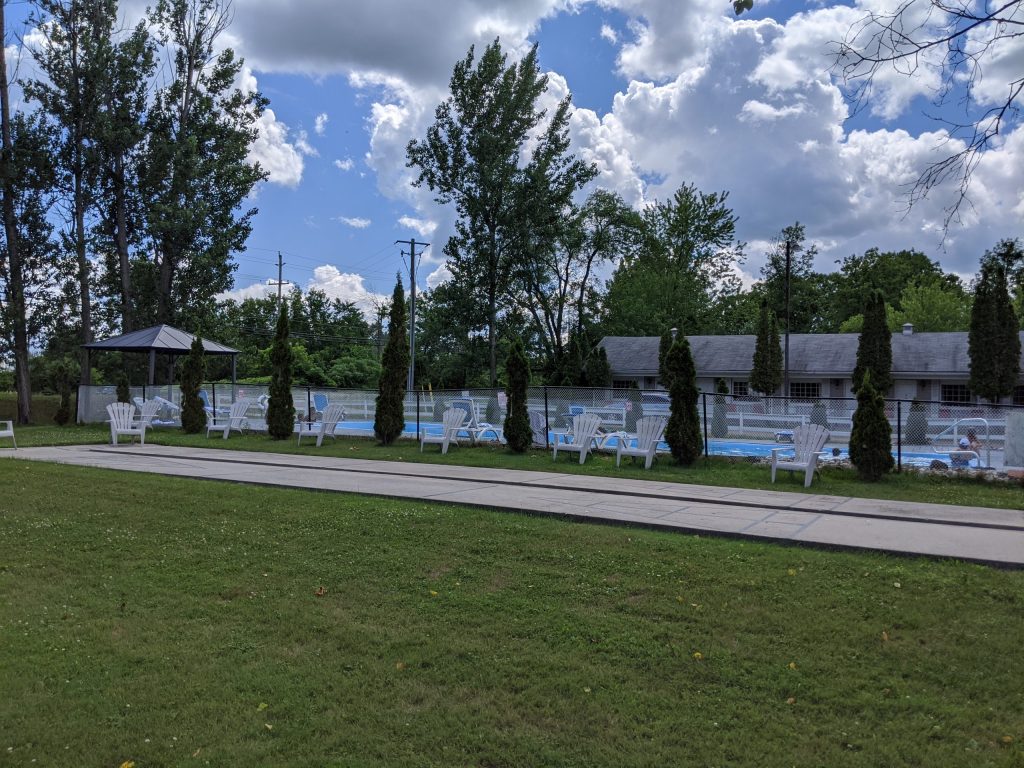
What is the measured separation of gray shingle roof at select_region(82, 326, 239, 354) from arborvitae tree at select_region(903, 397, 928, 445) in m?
19.8

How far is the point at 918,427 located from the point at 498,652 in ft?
36.1

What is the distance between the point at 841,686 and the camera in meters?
3.78

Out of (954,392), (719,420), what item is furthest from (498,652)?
(954,392)

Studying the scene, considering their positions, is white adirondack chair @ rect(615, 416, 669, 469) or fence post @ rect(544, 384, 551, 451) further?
fence post @ rect(544, 384, 551, 451)

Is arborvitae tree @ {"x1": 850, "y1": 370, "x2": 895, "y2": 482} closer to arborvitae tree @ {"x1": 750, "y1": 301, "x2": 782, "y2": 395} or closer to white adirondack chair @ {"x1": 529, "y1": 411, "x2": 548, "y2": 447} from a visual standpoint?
white adirondack chair @ {"x1": 529, "y1": 411, "x2": 548, "y2": 447}

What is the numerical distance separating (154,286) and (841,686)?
3270cm

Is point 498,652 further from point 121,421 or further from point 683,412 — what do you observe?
point 121,421

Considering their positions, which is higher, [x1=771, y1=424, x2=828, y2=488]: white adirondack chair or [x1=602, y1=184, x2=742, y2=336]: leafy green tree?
[x1=602, y1=184, x2=742, y2=336]: leafy green tree

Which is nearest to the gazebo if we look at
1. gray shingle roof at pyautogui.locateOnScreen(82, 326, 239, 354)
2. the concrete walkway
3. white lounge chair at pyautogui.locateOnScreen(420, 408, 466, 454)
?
gray shingle roof at pyautogui.locateOnScreen(82, 326, 239, 354)

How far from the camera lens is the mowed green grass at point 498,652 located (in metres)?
3.29

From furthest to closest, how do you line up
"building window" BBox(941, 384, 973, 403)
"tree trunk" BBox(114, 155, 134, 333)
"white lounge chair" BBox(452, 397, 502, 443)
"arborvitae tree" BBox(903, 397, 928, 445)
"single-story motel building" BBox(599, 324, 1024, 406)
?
"single-story motel building" BBox(599, 324, 1024, 406) < "building window" BBox(941, 384, 973, 403) < "tree trunk" BBox(114, 155, 134, 333) < "white lounge chair" BBox(452, 397, 502, 443) < "arborvitae tree" BBox(903, 397, 928, 445)

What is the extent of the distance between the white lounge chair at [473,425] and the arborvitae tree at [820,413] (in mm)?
6857

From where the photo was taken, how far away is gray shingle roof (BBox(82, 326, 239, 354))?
76.7 feet

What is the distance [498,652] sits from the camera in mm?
4234
